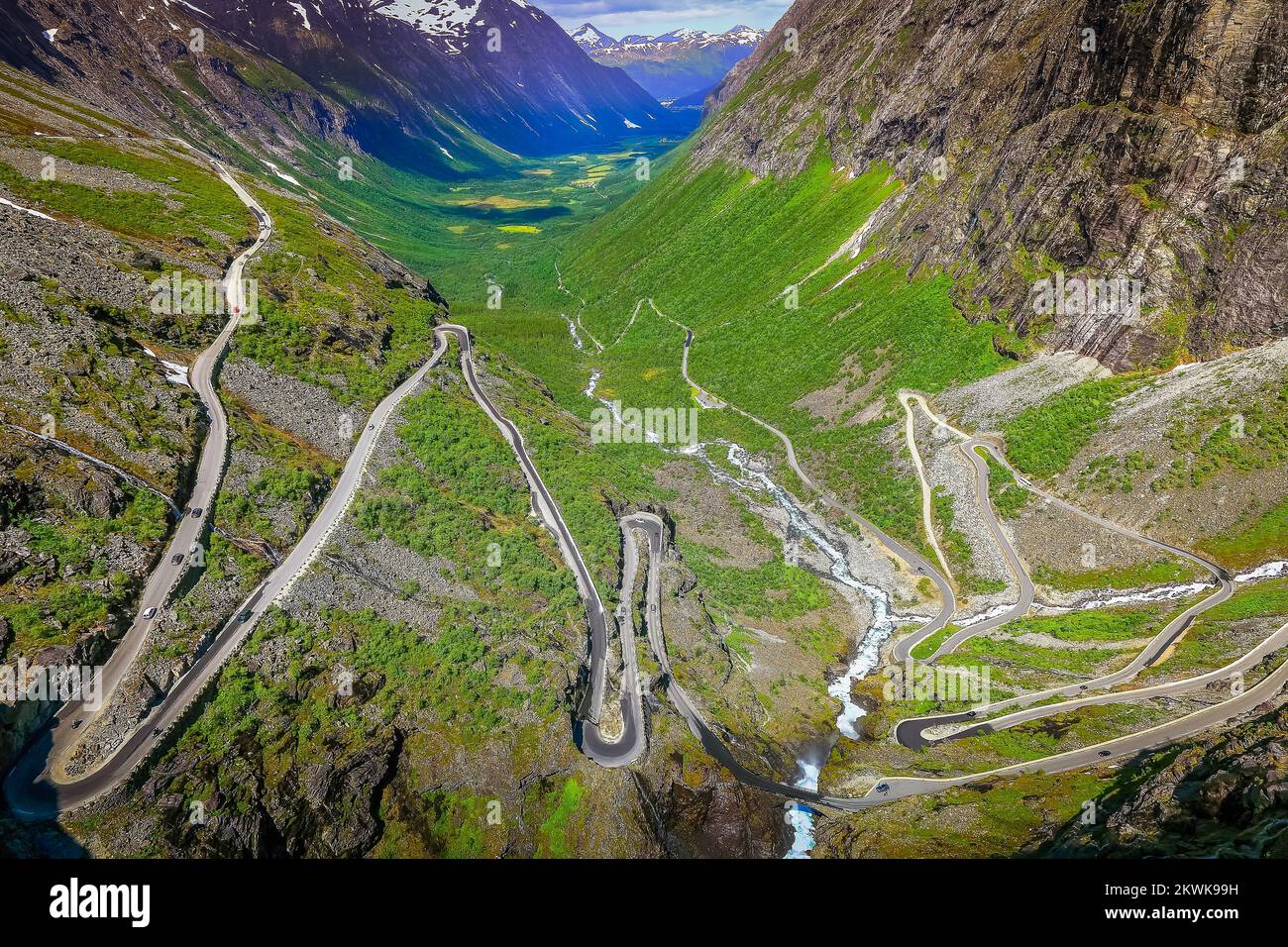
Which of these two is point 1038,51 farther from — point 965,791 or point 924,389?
point 965,791

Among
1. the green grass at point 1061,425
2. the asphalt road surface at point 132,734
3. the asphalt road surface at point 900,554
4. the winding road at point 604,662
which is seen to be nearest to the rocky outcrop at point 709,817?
the winding road at point 604,662

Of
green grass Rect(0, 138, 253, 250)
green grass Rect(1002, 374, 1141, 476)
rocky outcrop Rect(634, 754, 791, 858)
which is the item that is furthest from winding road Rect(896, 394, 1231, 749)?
green grass Rect(0, 138, 253, 250)

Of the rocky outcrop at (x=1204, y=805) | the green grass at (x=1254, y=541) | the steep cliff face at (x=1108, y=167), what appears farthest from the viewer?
the steep cliff face at (x=1108, y=167)

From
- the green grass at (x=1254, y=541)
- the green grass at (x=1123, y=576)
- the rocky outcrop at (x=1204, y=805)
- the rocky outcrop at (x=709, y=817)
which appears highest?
the green grass at (x=1254, y=541)

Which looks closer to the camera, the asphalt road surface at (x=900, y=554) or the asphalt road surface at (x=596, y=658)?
the asphalt road surface at (x=596, y=658)

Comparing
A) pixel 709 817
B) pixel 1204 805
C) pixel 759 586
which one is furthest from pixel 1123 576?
pixel 709 817

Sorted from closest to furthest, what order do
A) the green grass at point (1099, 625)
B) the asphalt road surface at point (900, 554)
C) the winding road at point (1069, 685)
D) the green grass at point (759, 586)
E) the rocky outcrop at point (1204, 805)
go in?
1. the rocky outcrop at point (1204, 805)
2. the winding road at point (1069, 685)
3. the green grass at point (1099, 625)
4. the asphalt road surface at point (900, 554)
5. the green grass at point (759, 586)

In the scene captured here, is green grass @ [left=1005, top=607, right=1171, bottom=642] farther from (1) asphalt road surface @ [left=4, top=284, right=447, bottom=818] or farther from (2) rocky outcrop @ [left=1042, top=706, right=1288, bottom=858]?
(1) asphalt road surface @ [left=4, top=284, right=447, bottom=818]

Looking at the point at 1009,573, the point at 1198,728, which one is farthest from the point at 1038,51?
the point at 1198,728

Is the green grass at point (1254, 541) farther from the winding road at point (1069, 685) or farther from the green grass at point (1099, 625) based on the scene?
the green grass at point (1099, 625)

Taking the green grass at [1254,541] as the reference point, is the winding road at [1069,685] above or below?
below
